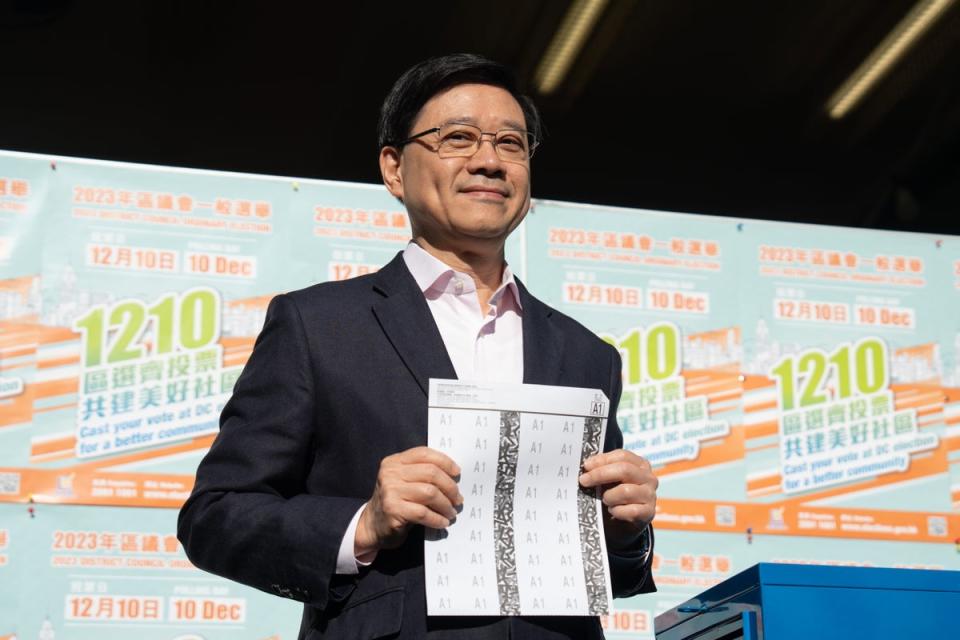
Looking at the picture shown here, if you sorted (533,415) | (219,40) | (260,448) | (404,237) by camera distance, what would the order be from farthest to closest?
(219,40), (404,237), (260,448), (533,415)

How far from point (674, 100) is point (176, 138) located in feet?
5.84

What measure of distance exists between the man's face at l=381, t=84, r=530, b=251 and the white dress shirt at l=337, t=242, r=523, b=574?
0.05m

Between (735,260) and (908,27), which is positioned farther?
(908,27)

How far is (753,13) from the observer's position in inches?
174

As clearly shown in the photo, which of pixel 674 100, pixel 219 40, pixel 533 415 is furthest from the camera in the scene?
pixel 674 100

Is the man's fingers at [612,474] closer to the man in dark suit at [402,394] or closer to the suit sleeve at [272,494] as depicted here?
the man in dark suit at [402,394]

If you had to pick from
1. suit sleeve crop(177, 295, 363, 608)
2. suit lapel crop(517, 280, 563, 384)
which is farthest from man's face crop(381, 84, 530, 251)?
suit sleeve crop(177, 295, 363, 608)

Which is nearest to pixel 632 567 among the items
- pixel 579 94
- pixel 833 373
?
pixel 833 373

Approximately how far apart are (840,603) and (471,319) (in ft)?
1.92

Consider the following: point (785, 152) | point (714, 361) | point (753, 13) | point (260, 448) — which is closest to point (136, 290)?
point (714, 361)

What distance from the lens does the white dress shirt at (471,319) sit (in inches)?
62.6

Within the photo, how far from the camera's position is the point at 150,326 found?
3.04 metres

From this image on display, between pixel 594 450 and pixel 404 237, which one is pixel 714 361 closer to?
pixel 404 237

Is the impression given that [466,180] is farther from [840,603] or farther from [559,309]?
[559,309]
